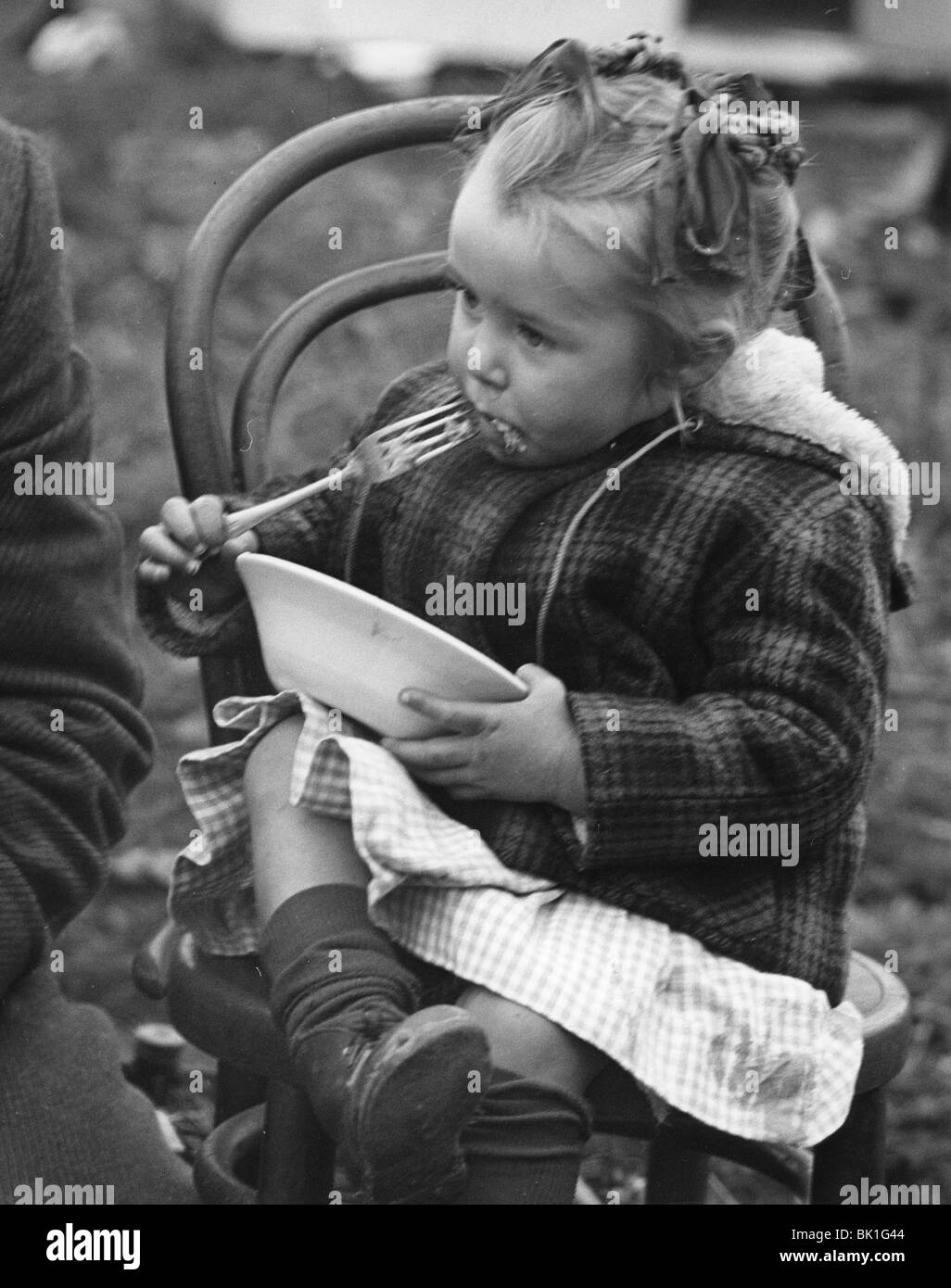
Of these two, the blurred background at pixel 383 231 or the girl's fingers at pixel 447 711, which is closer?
the girl's fingers at pixel 447 711

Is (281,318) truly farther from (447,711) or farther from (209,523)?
(447,711)

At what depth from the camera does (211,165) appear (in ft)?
16.2

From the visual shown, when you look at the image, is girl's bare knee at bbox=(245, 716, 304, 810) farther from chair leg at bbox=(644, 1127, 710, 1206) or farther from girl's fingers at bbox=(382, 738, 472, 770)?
chair leg at bbox=(644, 1127, 710, 1206)

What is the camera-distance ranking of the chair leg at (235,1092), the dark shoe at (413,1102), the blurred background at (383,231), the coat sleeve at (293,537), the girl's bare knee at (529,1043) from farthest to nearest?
1. the blurred background at (383,231)
2. the chair leg at (235,1092)
3. the coat sleeve at (293,537)
4. the girl's bare knee at (529,1043)
5. the dark shoe at (413,1102)

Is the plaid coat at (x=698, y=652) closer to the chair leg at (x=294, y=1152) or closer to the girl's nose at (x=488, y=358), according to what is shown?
the girl's nose at (x=488, y=358)

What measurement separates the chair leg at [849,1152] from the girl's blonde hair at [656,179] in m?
0.67

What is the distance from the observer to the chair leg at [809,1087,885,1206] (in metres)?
1.63

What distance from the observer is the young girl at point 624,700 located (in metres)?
1.41

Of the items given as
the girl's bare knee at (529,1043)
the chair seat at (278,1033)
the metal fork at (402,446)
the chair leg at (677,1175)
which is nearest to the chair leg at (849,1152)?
the chair seat at (278,1033)

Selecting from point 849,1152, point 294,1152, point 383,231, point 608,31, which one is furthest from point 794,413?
point 608,31

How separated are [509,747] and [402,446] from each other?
33 cm

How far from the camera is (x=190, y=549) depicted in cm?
156

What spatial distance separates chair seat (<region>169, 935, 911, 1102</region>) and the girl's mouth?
50cm
